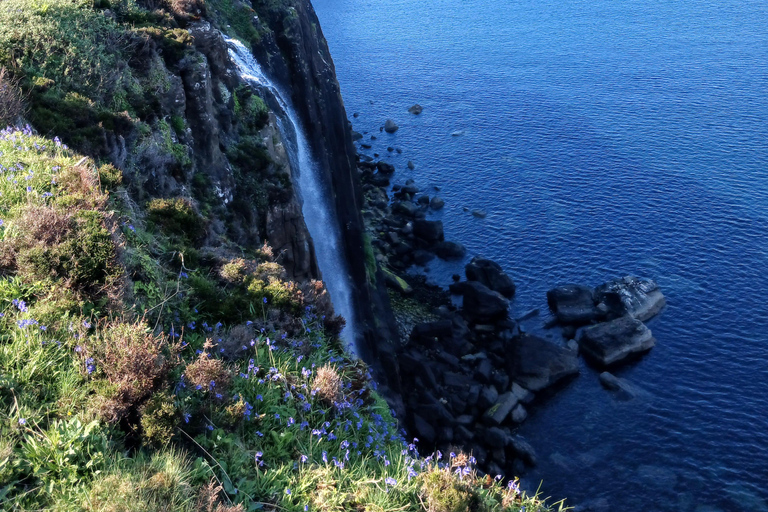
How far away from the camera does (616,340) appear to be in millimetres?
52344

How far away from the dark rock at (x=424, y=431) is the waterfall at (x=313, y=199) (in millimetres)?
8794

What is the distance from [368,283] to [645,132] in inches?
2254

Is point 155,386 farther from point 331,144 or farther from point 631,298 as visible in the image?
point 631,298

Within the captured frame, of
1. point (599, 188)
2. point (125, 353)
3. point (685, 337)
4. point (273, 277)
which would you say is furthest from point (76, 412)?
point (599, 188)

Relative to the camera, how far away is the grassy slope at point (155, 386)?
9555mm

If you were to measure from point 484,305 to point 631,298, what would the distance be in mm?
13763

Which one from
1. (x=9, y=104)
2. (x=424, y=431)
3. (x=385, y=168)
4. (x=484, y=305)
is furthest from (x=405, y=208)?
(x=9, y=104)

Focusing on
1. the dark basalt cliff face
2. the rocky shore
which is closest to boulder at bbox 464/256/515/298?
the rocky shore

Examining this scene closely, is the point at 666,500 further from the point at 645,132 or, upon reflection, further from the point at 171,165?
the point at 645,132

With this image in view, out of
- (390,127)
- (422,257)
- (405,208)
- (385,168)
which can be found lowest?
(422,257)

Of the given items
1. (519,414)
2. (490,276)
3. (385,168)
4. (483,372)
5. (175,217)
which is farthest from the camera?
(385,168)

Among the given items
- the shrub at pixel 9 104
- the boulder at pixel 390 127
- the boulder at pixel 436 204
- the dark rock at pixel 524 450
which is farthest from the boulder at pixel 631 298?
the shrub at pixel 9 104

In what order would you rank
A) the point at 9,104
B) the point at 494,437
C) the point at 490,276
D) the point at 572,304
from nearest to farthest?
1. the point at 9,104
2. the point at 494,437
3. the point at 572,304
4. the point at 490,276

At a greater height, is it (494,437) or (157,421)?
(157,421)
